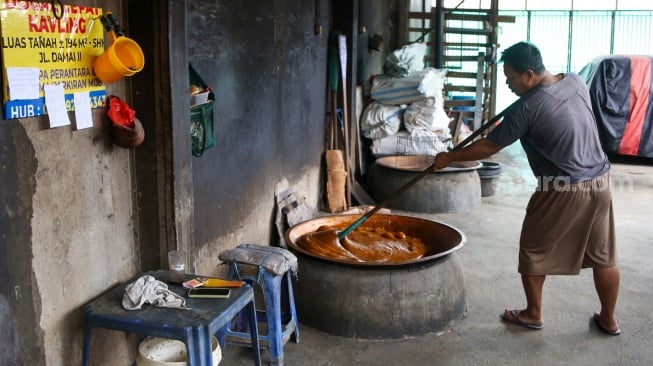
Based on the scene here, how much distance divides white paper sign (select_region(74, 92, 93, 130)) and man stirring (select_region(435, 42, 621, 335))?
7.16ft

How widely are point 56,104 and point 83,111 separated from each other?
0.18 m

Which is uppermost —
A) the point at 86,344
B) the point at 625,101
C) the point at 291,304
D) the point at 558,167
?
the point at 625,101

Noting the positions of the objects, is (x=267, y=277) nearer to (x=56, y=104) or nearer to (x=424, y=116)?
(x=56, y=104)

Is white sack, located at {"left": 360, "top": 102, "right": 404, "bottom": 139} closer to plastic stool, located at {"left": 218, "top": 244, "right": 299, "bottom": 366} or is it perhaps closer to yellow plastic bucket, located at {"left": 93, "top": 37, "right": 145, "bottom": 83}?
plastic stool, located at {"left": 218, "top": 244, "right": 299, "bottom": 366}

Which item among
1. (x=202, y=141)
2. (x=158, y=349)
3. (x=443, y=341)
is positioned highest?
(x=202, y=141)

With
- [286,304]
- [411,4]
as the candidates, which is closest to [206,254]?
[286,304]

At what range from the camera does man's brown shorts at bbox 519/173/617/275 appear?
3959mm

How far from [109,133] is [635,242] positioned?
17.1 feet

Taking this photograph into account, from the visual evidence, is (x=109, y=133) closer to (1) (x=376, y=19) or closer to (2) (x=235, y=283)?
(2) (x=235, y=283)

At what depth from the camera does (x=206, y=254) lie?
4.24m

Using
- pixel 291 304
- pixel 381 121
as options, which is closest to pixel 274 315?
pixel 291 304

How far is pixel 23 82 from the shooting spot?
2582 mm

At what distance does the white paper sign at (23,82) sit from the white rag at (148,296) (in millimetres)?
932

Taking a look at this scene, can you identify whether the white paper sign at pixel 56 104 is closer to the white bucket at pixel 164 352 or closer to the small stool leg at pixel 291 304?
the white bucket at pixel 164 352
